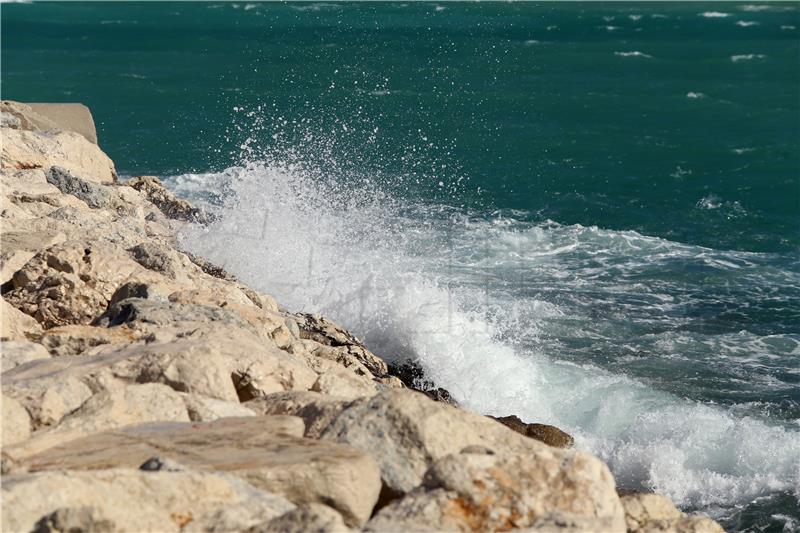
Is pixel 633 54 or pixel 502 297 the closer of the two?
pixel 502 297

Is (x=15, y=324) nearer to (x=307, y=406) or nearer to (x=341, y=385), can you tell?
(x=341, y=385)

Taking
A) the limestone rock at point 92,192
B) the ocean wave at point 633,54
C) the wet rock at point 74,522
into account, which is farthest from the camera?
the ocean wave at point 633,54

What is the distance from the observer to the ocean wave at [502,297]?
11.9 metres

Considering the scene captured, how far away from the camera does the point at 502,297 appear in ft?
54.1

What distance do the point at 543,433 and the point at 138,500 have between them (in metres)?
6.46

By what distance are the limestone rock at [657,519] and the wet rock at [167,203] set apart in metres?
10.2

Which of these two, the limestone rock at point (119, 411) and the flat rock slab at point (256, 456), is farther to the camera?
the limestone rock at point (119, 411)

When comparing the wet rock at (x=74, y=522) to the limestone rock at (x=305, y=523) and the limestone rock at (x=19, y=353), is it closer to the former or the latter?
the limestone rock at (x=305, y=523)

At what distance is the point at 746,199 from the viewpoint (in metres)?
23.3

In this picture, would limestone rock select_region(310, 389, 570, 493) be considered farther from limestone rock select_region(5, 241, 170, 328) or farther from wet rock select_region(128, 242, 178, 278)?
wet rock select_region(128, 242, 178, 278)

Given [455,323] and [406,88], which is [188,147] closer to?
[406,88]

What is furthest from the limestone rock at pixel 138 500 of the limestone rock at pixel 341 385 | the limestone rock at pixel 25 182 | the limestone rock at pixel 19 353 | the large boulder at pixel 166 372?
the limestone rock at pixel 25 182

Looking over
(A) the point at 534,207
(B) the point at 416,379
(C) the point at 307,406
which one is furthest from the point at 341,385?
(A) the point at 534,207

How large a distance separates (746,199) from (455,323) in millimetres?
11178
